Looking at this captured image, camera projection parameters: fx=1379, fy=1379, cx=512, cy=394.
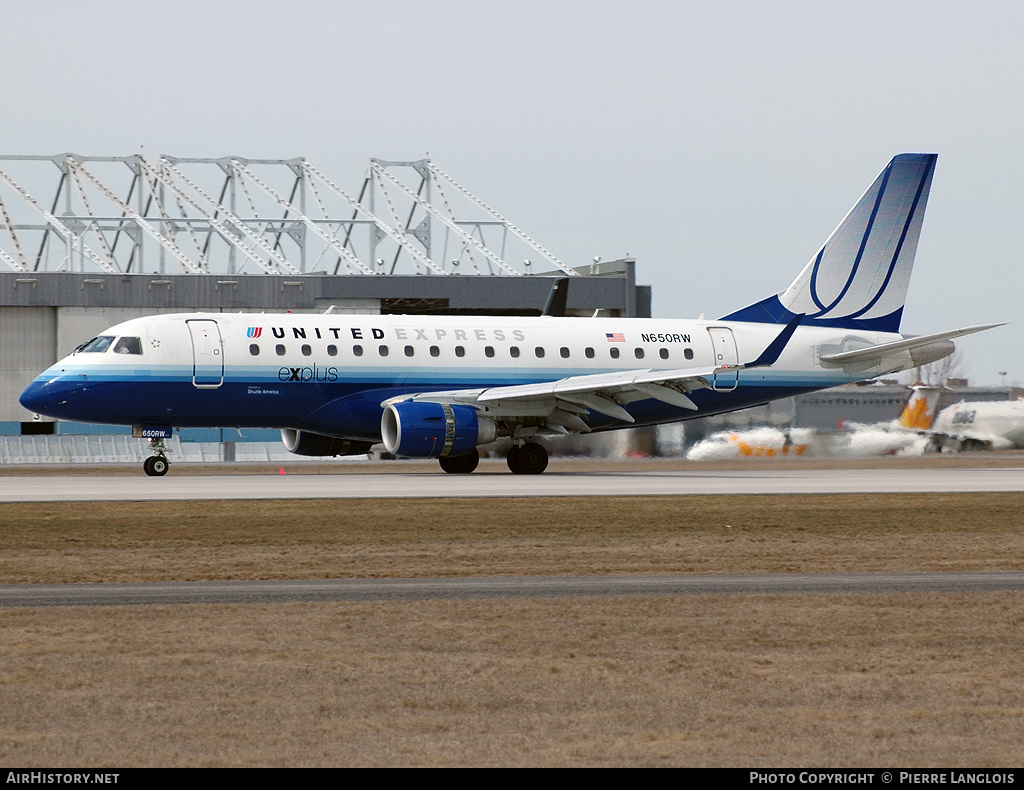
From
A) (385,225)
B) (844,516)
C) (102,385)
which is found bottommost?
(844,516)

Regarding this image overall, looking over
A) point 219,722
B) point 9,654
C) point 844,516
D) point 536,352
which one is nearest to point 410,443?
point 536,352

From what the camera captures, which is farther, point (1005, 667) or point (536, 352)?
point (536, 352)

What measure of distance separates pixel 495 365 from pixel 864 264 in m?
12.9

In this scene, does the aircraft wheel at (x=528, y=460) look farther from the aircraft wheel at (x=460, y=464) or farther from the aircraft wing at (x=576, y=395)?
the aircraft wheel at (x=460, y=464)

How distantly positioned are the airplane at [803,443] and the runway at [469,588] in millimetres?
28620

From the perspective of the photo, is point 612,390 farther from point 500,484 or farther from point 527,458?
point 500,484

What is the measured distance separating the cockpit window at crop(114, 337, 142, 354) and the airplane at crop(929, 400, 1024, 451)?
32.2 m

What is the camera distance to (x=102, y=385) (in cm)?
3506

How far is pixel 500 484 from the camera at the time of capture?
33406 mm

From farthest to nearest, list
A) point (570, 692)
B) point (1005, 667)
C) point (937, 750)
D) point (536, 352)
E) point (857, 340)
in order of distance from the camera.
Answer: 1. point (857, 340)
2. point (536, 352)
3. point (1005, 667)
4. point (570, 692)
5. point (937, 750)

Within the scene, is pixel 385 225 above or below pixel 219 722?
above

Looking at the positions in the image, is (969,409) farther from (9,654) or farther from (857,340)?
(9,654)

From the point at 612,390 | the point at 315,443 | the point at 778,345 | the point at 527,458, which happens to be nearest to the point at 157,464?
the point at 315,443

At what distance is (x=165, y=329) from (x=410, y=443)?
7131mm
